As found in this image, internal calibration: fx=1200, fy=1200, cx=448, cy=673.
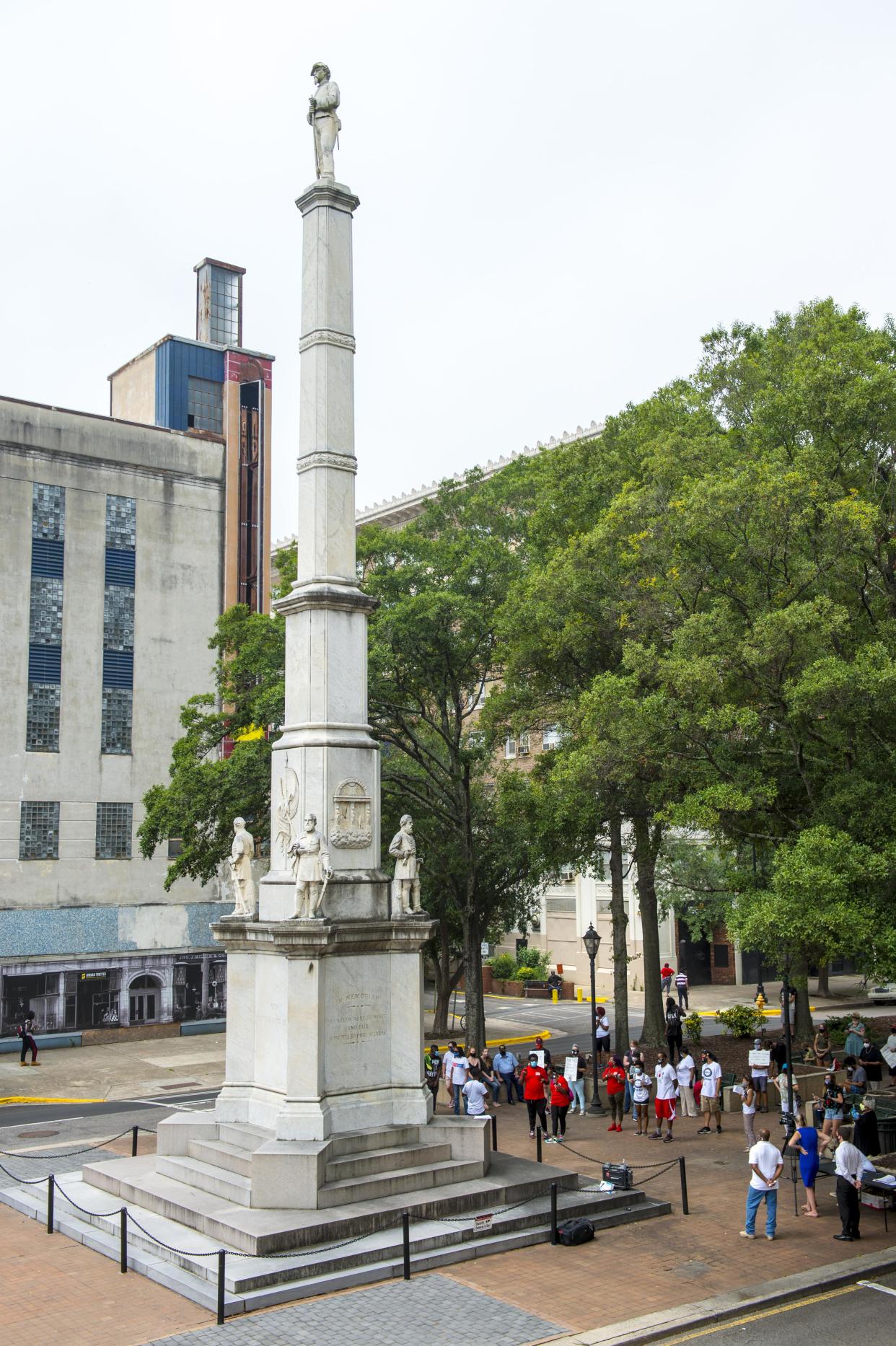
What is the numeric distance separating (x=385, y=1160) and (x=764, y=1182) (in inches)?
193

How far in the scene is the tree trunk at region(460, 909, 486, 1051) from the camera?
30.7 m

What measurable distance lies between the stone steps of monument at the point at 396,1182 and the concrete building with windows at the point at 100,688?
25.4 metres

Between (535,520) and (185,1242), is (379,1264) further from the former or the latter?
(535,520)

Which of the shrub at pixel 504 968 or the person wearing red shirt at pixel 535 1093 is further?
the shrub at pixel 504 968

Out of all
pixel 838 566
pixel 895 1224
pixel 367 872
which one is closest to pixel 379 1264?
pixel 367 872

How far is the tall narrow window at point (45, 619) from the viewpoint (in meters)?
39.5

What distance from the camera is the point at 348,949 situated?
16.8 m

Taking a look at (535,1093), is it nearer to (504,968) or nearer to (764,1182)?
(764,1182)

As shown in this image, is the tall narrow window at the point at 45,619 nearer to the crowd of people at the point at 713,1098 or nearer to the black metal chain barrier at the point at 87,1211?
the crowd of people at the point at 713,1098

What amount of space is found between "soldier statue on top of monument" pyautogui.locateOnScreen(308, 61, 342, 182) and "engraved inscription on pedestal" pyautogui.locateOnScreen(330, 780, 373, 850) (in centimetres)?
979

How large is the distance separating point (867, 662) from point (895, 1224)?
26.4ft

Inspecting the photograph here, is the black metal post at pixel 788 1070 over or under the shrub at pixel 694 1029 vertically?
over

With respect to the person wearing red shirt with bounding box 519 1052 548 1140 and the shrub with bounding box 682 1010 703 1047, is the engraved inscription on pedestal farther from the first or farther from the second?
the shrub with bounding box 682 1010 703 1047

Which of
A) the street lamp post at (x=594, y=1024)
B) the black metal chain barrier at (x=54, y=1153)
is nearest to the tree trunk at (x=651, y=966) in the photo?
the street lamp post at (x=594, y=1024)
